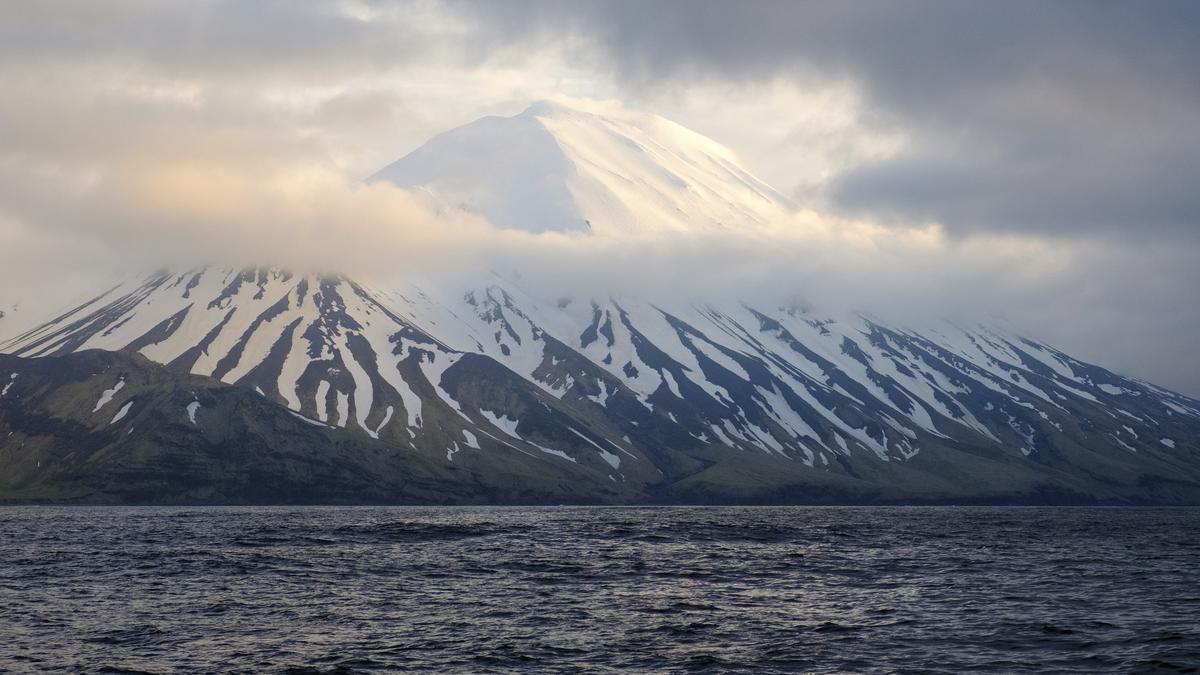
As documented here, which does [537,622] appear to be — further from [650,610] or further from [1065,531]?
[1065,531]

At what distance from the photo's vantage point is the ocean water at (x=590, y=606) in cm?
5456

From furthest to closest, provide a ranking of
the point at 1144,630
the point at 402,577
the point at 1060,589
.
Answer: the point at 402,577 → the point at 1060,589 → the point at 1144,630

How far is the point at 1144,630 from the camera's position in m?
62.2

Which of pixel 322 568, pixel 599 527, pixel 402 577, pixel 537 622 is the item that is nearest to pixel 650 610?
pixel 537 622

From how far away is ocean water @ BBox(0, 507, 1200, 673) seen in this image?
54562 mm

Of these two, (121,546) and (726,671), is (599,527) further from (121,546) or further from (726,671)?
(726,671)

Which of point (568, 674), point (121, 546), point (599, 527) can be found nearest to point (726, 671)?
point (568, 674)

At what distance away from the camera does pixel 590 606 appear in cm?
7362

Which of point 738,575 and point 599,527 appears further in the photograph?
point 599,527

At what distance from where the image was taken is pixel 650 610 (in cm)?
7162

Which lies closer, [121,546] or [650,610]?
[650,610]

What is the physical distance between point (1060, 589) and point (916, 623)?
75.5 feet

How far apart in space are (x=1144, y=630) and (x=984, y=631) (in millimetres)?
8052

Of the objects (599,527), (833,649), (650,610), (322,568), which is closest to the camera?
(833,649)
